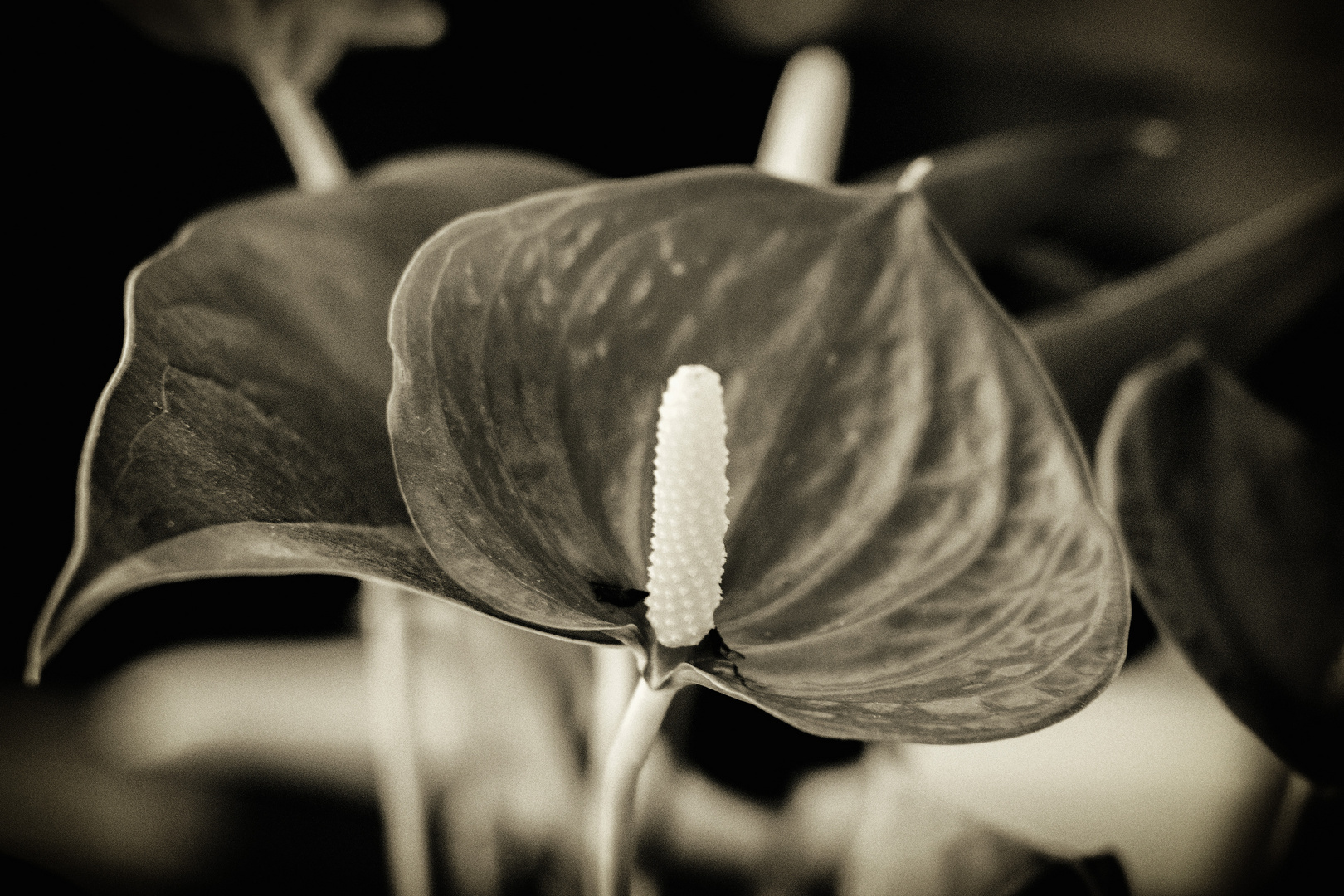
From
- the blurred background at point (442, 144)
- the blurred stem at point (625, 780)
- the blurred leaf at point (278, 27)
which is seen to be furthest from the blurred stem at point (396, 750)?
the blurred leaf at point (278, 27)

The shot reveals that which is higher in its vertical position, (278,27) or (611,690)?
(278,27)

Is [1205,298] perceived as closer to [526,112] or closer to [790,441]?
[790,441]

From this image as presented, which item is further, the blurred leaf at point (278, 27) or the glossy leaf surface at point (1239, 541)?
the blurred leaf at point (278, 27)

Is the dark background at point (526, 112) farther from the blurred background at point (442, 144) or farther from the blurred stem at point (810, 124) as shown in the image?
the blurred stem at point (810, 124)

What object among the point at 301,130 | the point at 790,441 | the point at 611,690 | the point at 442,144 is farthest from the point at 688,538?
the point at 442,144

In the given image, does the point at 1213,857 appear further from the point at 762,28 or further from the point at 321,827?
the point at 762,28

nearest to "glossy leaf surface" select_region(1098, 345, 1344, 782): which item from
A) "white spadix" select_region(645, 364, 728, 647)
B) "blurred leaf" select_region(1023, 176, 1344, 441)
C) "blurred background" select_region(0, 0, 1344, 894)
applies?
"blurred leaf" select_region(1023, 176, 1344, 441)

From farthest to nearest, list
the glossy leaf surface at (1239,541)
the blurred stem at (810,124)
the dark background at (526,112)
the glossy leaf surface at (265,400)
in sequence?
the dark background at (526,112), the blurred stem at (810,124), the glossy leaf surface at (1239,541), the glossy leaf surface at (265,400)
